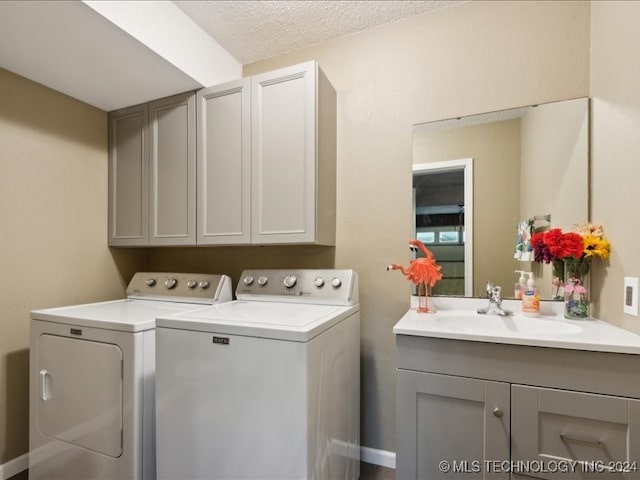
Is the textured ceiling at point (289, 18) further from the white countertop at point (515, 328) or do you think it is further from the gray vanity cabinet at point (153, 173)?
the white countertop at point (515, 328)

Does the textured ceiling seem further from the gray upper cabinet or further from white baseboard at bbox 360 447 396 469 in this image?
white baseboard at bbox 360 447 396 469

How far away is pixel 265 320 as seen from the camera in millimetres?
1368

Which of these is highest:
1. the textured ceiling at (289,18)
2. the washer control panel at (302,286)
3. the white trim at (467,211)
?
the textured ceiling at (289,18)

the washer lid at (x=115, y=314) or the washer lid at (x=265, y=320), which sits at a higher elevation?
the washer lid at (x=265, y=320)

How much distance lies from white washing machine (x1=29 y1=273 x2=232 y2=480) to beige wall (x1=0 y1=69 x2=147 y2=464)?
271mm

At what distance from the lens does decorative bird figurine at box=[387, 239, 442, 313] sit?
5.74 ft

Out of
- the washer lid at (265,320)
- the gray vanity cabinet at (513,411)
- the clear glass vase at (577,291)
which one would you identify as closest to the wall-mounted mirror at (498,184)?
the clear glass vase at (577,291)

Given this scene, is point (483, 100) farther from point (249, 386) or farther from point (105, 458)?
point (105, 458)

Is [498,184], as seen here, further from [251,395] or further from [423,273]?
[251,395]

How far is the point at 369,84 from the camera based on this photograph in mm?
2008

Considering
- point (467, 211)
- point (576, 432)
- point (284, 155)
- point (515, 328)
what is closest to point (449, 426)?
point (576, 432)

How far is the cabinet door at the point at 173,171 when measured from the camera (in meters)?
2.04

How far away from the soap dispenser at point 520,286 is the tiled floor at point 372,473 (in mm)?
1172

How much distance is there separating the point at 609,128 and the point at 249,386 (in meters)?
1.83
